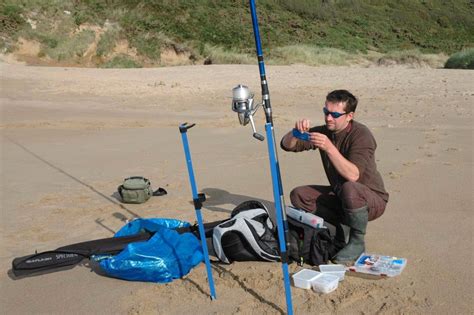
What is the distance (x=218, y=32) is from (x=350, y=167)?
2653cm

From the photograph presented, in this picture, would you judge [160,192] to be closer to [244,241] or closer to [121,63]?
[244,241]

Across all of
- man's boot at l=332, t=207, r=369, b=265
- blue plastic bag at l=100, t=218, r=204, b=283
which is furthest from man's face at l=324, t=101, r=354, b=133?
blue plastic bag at l=100, t=218, r=204, b=283

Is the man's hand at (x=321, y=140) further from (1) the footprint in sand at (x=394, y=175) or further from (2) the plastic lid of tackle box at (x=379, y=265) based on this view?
(1) the footprint in sand at (x=394, y=175)

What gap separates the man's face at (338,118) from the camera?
403 cm

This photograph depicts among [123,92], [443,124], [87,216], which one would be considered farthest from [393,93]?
[87,216]

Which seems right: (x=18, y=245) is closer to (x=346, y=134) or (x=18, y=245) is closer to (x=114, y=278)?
(x=114, y=278)

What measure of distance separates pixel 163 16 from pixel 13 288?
86.4 ft

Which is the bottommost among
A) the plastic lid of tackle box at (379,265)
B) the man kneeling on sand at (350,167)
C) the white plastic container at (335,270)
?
the plastic lid of tackle box at (379,265)

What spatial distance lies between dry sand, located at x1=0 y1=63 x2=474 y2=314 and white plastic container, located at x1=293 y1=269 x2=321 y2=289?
0.23ft

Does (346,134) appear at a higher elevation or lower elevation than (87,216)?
higher

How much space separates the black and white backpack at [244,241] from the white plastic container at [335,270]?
34 cm

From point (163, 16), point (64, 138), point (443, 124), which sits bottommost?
point (443, 124)

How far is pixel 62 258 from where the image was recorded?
4.20m

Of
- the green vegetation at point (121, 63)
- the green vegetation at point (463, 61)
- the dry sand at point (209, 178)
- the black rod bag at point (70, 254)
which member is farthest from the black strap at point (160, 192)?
the green vegetation at point (121, 63)
